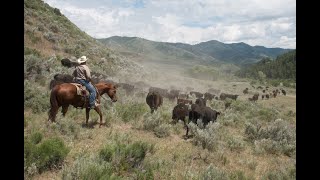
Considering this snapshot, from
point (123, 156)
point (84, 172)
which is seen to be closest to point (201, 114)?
point (123, 156)

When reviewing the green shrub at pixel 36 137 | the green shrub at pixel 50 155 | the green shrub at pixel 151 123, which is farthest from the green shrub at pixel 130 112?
the green shrub at pixel 50 155

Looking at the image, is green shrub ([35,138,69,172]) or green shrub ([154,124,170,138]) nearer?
green shrub ([35,138,69,172])

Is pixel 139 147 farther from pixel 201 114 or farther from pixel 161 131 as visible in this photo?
pixel 201 114

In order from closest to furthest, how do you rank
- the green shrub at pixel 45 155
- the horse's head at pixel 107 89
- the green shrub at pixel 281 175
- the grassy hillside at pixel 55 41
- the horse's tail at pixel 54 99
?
the green shrub at pixel 45 155 → the green shrub at pixel 281 175 → the horse's tail at pixel 54 99 → the horse's head at pixel 107 89 → the grassy hillside at pixel 55 41

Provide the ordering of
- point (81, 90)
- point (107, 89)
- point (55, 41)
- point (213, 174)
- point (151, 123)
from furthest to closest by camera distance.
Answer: point (55, 41)
point (107, 89)
point (151, 123)
point (81, 90)
point (213, 174)

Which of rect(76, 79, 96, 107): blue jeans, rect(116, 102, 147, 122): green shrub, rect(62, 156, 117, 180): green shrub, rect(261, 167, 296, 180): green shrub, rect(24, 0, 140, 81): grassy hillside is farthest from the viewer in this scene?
rect(24, 0, 140, 81): grassy hillside

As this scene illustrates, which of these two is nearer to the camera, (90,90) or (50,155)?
(50,155)

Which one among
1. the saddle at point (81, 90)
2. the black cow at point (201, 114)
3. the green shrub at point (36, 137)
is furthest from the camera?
the black cow at point (201, 114)

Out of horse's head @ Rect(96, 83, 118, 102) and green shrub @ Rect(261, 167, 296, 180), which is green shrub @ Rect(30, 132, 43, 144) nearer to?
horse's head @ Rect(96, 83, 118, 102)

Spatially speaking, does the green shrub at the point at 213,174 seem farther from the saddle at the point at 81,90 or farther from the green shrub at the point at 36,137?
the saddle at the point at 81,90

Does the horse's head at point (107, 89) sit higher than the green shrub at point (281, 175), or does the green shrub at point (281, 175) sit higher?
the horse's head at point (107, 89)

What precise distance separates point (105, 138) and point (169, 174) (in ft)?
11.8

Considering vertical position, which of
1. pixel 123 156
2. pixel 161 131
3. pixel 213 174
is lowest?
pixel 213 174

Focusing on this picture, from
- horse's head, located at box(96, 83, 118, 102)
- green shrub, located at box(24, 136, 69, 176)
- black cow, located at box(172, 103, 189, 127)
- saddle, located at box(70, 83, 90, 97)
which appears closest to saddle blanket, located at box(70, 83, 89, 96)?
saddle, located at box(70, 83, 90, 97)
